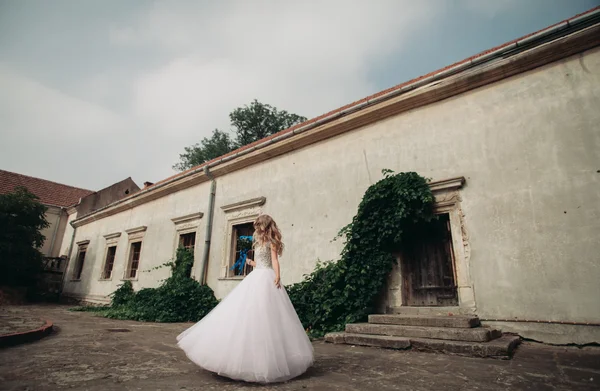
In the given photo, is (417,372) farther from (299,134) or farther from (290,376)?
(299,134)

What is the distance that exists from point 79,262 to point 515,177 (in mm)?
20326

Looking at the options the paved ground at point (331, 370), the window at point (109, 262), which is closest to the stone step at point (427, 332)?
the paved ground at point (331, 370)

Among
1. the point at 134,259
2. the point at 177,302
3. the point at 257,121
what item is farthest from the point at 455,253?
the point at 257,121

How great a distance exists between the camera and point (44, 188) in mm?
25000

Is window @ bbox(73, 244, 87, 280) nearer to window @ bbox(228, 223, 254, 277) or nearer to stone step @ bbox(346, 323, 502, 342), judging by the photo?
window @ bbox(228, 223, 254, 277)

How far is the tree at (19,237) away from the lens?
1484cm

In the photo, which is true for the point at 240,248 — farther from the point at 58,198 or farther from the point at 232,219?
the point at 58,198

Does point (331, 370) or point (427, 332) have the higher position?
point (427, 332)

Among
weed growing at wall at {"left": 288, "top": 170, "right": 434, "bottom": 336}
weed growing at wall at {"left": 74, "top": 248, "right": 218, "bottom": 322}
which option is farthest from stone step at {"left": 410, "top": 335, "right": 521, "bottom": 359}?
weed growing at wall at {"left": 74, "top": 248, "right": 218, "bottom": 322}

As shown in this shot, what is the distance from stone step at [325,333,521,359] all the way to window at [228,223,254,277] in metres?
4.73

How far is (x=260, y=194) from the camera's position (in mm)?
9055

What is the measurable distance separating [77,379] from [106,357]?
1.17 meters

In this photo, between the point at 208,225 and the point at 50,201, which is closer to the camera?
the point at 208,225

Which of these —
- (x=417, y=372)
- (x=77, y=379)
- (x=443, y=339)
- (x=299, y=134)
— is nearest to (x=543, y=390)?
(x=417, y=372)
